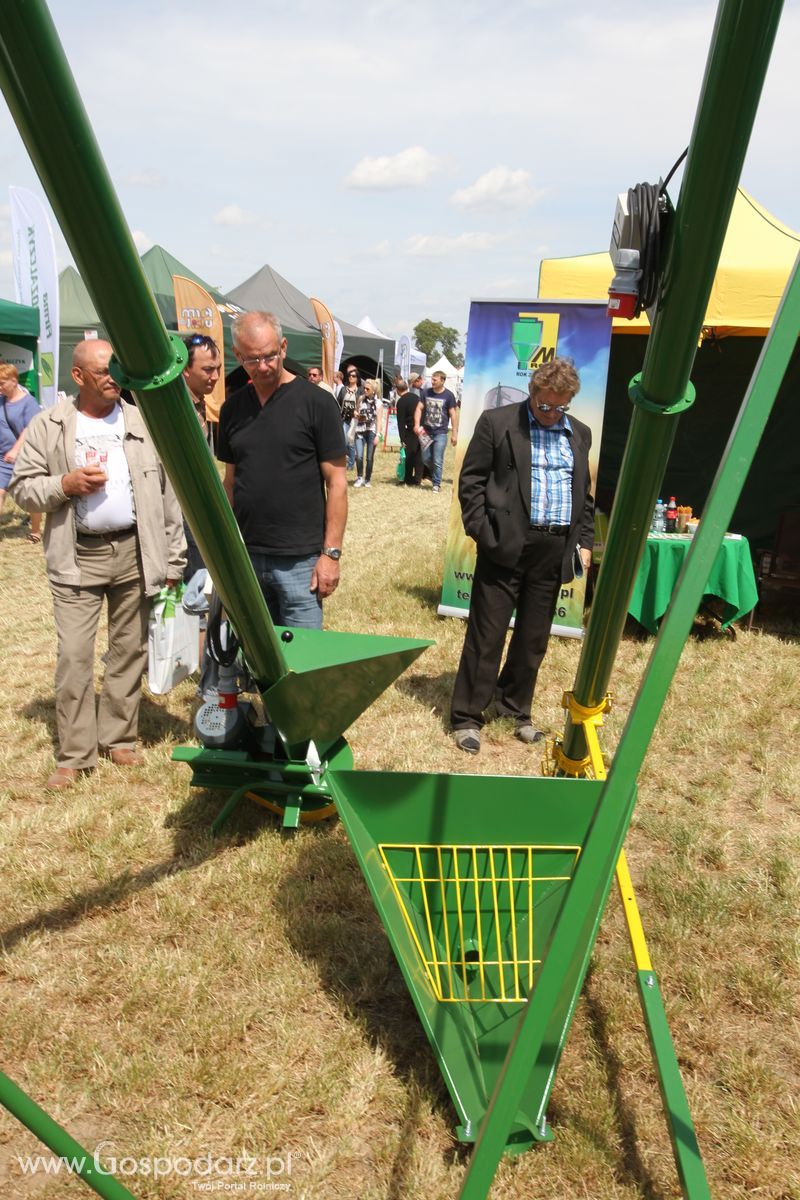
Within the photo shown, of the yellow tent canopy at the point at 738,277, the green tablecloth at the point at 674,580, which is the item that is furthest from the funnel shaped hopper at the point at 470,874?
the yellow tent canopy at the point at 738,277

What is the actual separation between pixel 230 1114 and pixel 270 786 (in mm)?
1356

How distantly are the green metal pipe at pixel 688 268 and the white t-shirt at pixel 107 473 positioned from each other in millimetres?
2447

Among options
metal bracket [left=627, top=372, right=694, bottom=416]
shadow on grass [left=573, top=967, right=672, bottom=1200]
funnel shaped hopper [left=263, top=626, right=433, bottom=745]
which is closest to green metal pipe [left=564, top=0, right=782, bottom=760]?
metal bracket [left=627, top=372, right=694, bottom=416]

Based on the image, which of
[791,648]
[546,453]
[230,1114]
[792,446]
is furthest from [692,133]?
[792,446]

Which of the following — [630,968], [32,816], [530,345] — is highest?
[530,345]

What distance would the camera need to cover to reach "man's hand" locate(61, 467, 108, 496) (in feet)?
12.0

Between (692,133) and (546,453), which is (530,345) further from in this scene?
(692,133)

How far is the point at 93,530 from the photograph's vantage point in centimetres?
381

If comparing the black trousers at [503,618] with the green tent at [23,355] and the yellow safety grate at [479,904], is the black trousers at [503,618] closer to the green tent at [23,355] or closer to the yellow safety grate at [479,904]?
the yellow safety grate at [479,904]

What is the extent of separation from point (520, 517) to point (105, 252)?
3.27 m

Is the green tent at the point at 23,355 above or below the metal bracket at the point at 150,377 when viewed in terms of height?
below

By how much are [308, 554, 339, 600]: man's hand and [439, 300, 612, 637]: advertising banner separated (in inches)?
110

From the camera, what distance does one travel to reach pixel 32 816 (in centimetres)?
375

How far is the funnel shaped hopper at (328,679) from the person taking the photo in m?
2.83
